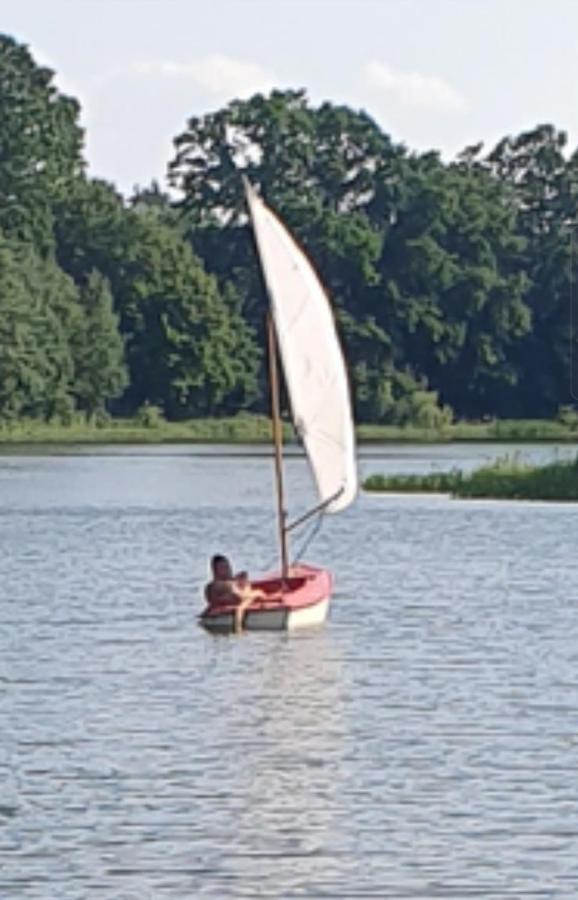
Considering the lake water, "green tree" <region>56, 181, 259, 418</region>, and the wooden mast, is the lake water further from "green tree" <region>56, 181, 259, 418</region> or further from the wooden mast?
"green tree" <region>56, 181, 259, 418</region>

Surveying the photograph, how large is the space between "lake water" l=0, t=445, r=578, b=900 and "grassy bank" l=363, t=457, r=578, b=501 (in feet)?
43.6

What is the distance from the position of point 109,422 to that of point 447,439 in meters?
13.1

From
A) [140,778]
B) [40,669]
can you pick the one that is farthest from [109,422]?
[140,778]

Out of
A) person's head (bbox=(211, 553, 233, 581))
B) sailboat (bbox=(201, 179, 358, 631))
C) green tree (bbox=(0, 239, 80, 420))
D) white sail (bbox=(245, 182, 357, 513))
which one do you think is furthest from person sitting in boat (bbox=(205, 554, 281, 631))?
green tree (bbox=(0, 239, 80, 420))

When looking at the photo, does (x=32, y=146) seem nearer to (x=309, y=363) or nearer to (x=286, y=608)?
(x=309, y=363)

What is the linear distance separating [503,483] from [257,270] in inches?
2501

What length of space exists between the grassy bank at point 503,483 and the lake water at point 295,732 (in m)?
13.3

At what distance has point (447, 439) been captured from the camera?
395ft

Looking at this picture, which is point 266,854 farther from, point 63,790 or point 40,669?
point 40,669

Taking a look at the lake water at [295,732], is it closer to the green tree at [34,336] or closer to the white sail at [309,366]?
the white sail at [309,366]

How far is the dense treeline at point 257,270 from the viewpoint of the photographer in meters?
123

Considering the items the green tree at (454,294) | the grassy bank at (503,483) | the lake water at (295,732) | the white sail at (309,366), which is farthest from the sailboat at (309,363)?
the green tree at (454,294)

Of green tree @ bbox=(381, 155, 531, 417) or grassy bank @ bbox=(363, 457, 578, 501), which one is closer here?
grassy bank @ bbox=(363, 457, 578, 501)

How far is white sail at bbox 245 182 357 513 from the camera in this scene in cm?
4166
